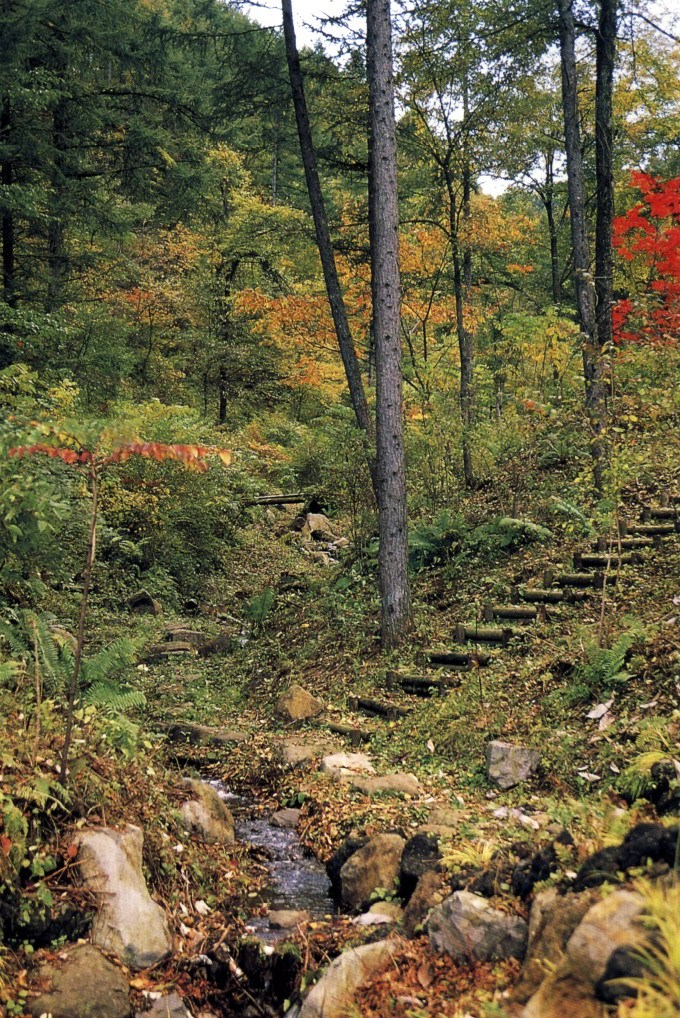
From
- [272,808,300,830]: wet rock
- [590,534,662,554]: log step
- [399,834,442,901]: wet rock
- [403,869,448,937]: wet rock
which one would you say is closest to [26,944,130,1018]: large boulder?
[403,869,448,937]: wet rock

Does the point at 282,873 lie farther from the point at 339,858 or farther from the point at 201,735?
the point at 201,735

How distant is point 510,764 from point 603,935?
317 cm

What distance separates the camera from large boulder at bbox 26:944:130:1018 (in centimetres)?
321

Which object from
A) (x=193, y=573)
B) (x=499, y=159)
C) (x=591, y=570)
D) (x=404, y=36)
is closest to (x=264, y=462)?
(x=193, y=573)

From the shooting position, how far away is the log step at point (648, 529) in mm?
8305

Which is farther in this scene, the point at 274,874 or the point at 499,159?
the point at 499,159

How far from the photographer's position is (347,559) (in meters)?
11.6

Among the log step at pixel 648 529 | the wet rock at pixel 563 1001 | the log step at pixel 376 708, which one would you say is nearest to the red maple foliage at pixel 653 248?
the log step at pixel 648 529

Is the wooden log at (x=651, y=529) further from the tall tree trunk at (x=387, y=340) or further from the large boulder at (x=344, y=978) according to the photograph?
the large boulder at (x=344, y=978)

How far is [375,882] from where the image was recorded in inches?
174

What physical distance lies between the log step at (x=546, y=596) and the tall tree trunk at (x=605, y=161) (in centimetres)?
401

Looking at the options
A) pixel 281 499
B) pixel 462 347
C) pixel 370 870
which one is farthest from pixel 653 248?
pixel 370 870

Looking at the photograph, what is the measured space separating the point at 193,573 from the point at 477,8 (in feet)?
33.3

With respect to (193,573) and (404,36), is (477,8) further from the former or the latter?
(193,573)
